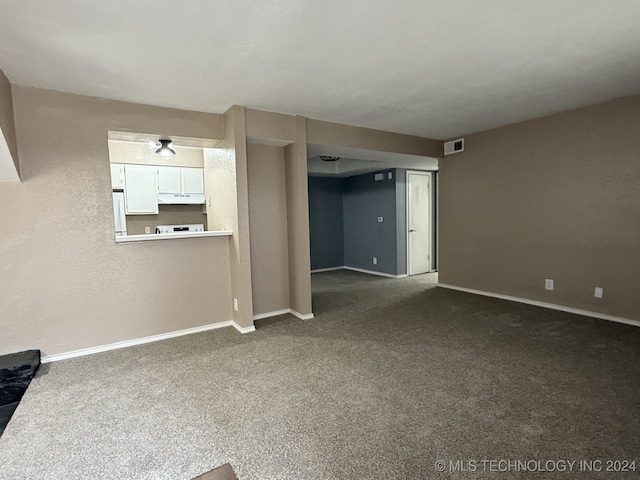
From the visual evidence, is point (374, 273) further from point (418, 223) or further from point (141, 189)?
point (141, 189)

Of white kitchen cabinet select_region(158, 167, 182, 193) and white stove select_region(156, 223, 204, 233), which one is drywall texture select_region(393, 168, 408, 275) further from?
white kitchen cabinet select_region(158, 167, 182, 193)

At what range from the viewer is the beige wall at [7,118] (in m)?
2.50

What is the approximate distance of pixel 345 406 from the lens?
217cm

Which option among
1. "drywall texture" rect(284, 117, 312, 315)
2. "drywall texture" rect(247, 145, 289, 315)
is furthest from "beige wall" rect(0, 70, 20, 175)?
"drywall texture" rect(284, 117, 312, 315)

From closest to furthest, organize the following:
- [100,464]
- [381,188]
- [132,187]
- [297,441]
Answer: [100,464], [297,441], [132,187], [381,188]

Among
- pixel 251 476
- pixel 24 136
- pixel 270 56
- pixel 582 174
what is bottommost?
pixel 251 476

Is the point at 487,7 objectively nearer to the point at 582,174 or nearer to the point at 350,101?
the point at 350,101

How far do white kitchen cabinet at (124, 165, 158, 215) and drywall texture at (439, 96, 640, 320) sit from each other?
15.3 feet

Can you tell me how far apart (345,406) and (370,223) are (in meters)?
5.23

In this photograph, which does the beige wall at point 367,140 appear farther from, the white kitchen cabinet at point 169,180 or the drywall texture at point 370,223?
the white kitchen cabinet at point 169,180

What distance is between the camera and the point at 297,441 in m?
1.85

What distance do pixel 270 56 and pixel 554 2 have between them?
1734 millimetres

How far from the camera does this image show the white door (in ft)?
21.7

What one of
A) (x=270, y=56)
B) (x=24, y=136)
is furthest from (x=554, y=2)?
(x=24, y=136)
